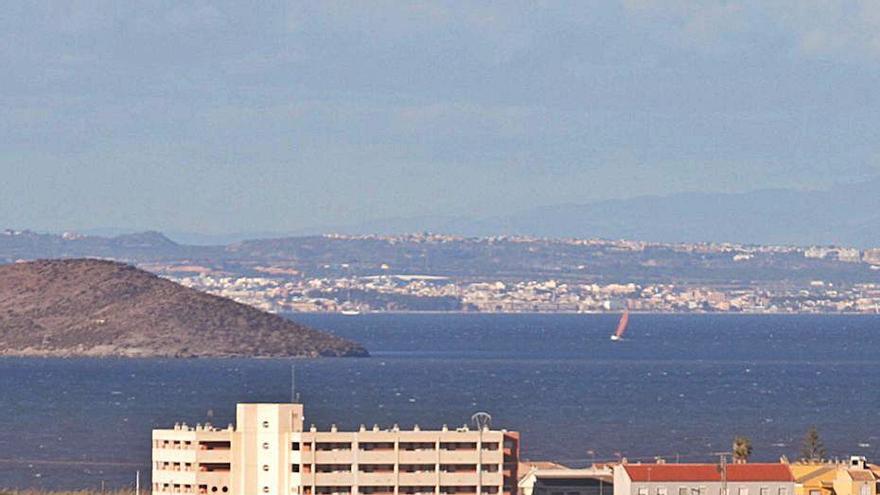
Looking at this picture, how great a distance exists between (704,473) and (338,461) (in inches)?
619

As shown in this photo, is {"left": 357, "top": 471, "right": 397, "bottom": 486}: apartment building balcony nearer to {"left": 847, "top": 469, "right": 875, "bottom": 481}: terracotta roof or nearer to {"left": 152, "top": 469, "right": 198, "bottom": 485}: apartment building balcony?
{"left": 152, "top": 469, "right": 198, "bottom": 485}: apartment building balcony

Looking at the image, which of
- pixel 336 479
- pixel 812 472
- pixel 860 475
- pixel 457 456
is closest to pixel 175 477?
pixel 336 479

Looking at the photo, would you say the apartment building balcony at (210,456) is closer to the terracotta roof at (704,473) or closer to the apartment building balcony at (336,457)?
the apartment building balcony at (336,457)

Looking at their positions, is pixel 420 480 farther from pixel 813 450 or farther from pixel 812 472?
pixel 813 450

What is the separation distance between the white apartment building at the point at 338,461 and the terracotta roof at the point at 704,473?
21.3 feet

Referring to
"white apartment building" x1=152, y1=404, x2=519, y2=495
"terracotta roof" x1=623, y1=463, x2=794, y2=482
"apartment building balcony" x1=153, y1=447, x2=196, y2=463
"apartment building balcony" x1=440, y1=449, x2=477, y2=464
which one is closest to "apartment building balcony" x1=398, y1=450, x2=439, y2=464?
"white apartment building" x1=152, y1=404, x2=519, y2=495

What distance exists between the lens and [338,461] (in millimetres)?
105250

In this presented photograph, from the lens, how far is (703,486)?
100 meters

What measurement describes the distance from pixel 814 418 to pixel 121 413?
5339 cm

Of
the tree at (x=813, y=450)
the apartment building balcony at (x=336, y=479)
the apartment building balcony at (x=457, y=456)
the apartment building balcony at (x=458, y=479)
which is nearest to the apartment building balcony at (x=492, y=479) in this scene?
the apartment building balcony at (x=458, y=479)

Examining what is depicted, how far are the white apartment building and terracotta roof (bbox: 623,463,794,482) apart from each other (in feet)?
21.3

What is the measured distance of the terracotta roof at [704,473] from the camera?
10100cm

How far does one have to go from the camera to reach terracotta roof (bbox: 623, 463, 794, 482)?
3976 inches

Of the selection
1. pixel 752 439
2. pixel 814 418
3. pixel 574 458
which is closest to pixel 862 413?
pixel 814 418
